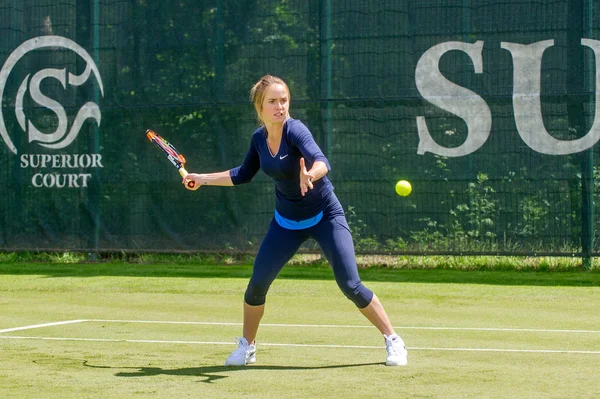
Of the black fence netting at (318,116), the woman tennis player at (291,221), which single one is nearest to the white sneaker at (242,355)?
the woman tennis player at (291,221)

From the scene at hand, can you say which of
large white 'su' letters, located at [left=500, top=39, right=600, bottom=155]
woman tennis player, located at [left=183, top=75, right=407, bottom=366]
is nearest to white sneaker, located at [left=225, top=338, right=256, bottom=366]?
woman tennis player, located at [left=183, top=75, right=407, bottom=366]

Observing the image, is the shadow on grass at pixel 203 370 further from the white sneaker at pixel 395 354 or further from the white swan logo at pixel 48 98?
the white swan logo at pixel 48 98

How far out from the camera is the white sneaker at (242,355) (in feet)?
19.7

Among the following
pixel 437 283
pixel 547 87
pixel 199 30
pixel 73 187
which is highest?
pixel 199 30

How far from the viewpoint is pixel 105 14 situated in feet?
43.0

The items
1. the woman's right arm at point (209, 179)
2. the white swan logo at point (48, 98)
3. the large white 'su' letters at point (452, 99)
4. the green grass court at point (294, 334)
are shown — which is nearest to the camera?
the green grass court at point (294, 334)

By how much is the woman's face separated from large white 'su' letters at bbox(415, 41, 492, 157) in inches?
244

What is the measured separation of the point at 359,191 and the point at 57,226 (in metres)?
4.18

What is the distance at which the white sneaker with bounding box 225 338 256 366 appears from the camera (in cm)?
601

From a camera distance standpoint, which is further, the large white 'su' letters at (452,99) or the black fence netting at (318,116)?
the large white 'su' letters at (452,99)

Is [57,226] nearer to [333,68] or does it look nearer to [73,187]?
[73,187]

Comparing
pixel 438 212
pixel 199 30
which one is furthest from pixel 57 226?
pixel 438 212

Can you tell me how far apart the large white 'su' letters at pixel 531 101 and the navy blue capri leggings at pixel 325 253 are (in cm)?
614

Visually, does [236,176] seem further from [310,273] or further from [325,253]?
[310,273]
